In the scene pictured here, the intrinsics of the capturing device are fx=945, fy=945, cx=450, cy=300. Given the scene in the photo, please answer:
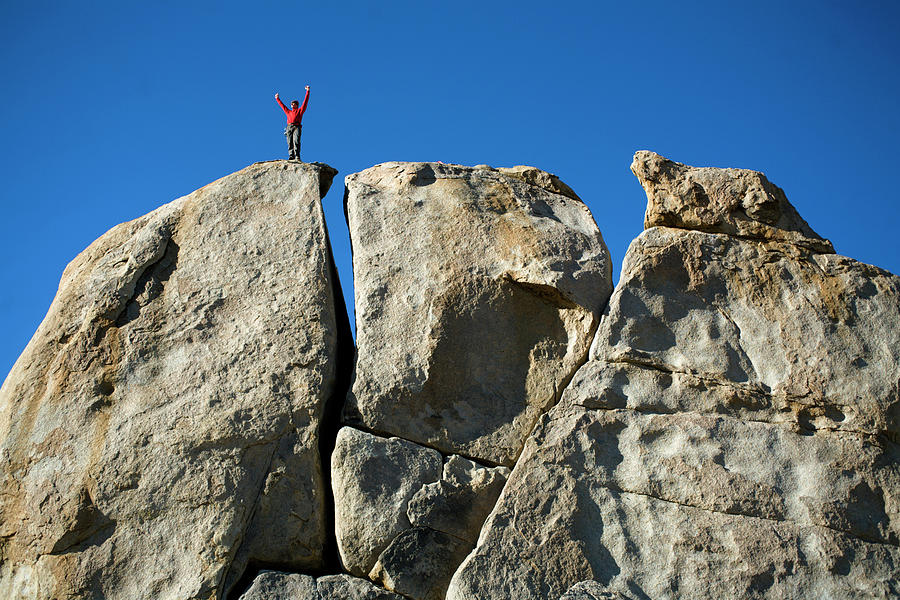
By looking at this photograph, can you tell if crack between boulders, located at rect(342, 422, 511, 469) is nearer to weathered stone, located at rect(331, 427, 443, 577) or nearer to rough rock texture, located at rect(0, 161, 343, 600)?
weathered stone, located at rect(331, 427, 443, 577)

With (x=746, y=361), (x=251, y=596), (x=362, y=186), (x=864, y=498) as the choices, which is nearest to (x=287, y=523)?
(x=251, y=596)

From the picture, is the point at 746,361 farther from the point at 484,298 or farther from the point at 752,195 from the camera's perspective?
the point at 484,298

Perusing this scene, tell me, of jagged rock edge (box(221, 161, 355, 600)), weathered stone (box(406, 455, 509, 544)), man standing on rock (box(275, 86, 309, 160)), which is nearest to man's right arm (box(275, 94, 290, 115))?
man standing on rock (box(275, 86, 309, 160))

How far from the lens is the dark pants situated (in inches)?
376

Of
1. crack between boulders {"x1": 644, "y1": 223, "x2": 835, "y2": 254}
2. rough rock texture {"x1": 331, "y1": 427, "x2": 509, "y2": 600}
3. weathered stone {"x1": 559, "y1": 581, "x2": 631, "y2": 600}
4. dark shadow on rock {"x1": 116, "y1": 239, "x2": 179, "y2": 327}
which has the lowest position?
weathered stone {"x1": 559, "y1": 581, "x2": 631, "y2": 600}

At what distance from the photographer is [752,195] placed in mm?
6984

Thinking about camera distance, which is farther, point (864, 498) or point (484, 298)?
Result: point (484, 298)

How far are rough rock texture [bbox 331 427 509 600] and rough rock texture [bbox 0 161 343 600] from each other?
24cm

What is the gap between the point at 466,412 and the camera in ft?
20.6

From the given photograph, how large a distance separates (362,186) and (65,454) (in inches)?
113

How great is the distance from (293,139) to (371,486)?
4.69 meters

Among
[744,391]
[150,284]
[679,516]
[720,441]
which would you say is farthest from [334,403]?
[744,391]

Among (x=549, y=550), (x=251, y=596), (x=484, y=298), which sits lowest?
(x=251, y=596)

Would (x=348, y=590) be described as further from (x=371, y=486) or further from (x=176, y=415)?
(x=176, y=415)
